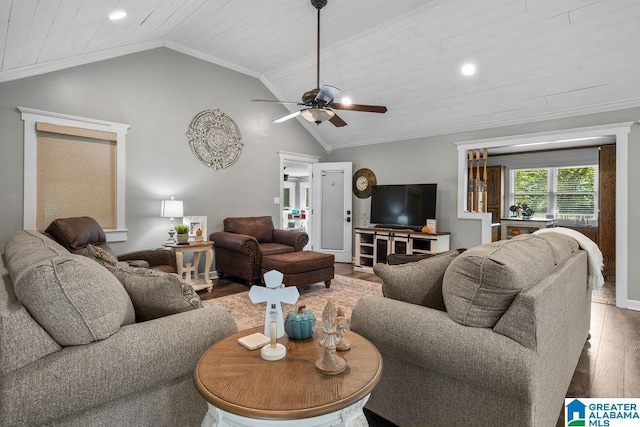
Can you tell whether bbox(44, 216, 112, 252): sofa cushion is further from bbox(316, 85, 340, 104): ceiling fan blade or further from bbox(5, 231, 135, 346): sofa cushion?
bbox(316, 85, 340, 104): ceiling fan blade

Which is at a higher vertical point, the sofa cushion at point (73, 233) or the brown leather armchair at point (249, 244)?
the sofa cushion at point (73, 233)

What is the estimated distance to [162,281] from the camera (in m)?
1.49

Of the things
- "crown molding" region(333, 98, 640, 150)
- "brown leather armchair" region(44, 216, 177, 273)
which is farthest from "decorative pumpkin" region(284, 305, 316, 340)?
"crown molding" region(333, 98, 640, 150)

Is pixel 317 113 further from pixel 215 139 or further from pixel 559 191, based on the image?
pixel 559 191

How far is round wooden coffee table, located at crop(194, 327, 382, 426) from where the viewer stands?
984mm

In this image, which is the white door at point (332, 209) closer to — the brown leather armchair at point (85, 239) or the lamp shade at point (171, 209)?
Result: the lamp shade at point (171, 209)

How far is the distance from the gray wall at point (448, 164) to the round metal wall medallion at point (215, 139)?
2.34 meters

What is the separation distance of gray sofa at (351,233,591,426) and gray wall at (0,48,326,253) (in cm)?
375

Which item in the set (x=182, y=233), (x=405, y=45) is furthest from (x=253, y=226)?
(x=405, y=45)

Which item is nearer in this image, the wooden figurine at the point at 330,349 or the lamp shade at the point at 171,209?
the wooden figurine at the point at 330,349

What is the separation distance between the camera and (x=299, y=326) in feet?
4.71

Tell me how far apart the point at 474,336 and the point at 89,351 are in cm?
141

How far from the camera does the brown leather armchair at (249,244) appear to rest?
4.49m

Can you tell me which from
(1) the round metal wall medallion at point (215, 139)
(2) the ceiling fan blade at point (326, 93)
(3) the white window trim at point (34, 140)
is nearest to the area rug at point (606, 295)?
(2) the ceiling fan blade at point (326, 93)
